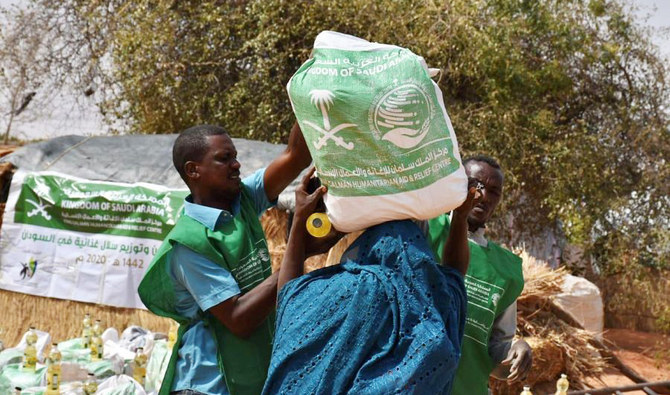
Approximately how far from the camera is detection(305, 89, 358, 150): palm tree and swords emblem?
2039 mm

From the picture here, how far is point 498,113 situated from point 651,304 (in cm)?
350

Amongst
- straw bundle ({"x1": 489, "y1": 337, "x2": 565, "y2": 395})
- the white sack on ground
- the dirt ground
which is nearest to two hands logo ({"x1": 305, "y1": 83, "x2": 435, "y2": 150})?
straw bundle ({"x1": 489, "y1": 337, "x2": 565, "y2": 395})

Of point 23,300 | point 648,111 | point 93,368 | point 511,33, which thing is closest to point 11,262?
point 23,300

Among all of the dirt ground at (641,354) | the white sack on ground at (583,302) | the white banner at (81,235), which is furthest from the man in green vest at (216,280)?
the white sack on ground at (583,302)

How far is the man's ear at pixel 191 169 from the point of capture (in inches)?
108

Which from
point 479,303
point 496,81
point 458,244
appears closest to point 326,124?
point 458,244

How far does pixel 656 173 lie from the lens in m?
10.2

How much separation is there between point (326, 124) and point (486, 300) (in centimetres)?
121

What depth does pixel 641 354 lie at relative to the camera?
1027cm

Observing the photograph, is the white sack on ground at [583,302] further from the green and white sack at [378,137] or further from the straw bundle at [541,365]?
the green and white sack at [378,137]

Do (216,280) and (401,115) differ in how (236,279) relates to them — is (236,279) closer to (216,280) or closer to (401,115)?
(216,280)

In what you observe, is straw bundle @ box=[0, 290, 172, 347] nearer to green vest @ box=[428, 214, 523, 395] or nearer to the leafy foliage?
the leafy foliage

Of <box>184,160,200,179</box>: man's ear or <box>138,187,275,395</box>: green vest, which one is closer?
<box>138,187,275,395</box>: green vest

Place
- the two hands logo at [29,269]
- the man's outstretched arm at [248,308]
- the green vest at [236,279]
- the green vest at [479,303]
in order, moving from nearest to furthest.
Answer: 1. the man's outstretched arm at [248,308]
2. the green vest at [236,279]
3. the green vest at [479,303]
4. the two hands logo at [29,269]
